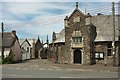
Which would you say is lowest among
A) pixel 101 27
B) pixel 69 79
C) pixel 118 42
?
pixel 69 79

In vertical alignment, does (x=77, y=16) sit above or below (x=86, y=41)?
above

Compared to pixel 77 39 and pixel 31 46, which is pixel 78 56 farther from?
pixel 31 46

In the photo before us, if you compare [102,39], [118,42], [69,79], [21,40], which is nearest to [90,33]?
[102,39]

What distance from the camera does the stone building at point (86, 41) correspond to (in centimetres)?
4400

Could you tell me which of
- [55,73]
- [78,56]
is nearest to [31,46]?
[78,56]

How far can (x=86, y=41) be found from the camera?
147 feet

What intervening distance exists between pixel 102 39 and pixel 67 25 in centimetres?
718

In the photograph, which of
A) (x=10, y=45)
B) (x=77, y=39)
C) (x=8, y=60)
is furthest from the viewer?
(x=10, y=45)

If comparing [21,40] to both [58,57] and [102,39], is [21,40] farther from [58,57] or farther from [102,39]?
[102,39]

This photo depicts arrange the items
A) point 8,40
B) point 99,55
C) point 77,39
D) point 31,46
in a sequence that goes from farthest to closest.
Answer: point 31,46 < point 8,40 < point 77,39 < point 99,55

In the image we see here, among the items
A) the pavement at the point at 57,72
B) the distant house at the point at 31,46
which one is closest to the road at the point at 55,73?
the pavement at the point at 57,72

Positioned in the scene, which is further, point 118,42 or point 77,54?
point 77,54

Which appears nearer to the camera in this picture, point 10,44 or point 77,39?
point 77,39

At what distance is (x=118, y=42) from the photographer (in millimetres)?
42625
